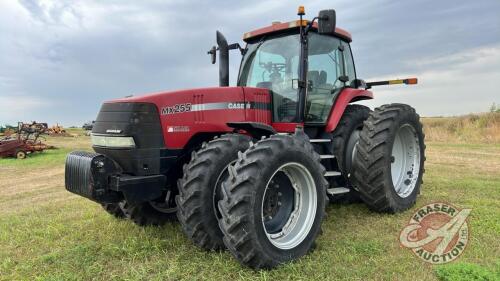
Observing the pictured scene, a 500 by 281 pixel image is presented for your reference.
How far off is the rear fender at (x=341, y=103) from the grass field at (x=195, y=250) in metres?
1.23

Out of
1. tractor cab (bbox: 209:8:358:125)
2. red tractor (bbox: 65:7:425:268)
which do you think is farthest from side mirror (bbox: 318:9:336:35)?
tractor cab (bbox: 209:8:358:125)

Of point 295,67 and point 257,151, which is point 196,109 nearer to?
point 257,151

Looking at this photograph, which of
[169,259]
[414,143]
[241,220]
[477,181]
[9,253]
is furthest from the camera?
[477,181]

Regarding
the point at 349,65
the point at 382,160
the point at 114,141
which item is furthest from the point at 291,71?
the point at 114,141

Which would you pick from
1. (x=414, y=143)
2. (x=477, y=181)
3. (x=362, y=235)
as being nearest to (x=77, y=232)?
(x=362, y=235)

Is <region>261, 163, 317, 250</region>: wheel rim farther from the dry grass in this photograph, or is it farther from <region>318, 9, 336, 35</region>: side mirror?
the dry grass

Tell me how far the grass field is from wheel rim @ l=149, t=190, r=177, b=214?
8.0 inches

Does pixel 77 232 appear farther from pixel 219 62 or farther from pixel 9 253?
pixel 219 62

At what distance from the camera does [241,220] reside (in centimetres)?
353

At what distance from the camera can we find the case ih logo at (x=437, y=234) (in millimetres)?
4137

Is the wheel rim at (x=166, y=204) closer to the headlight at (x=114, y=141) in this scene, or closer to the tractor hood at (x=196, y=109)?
the tractor hood at (x=196, y=109)

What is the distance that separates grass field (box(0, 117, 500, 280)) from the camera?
3.67 meters

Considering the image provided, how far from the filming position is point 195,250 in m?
4.23

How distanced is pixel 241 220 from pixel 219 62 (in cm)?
305
